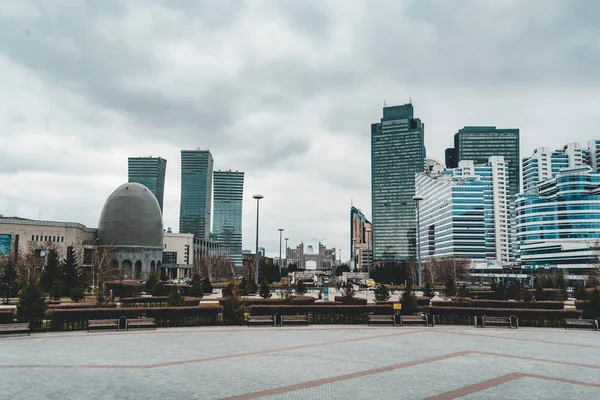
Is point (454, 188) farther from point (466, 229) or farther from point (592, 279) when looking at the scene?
point (592, 279)

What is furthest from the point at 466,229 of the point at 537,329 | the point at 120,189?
the point at 537,329

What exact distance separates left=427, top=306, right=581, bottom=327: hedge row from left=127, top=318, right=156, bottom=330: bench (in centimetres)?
1605

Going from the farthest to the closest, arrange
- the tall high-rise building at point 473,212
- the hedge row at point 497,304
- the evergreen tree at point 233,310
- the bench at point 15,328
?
1. the tall high-rise building at point 473,212
2. the hedge row at point 497,304
3. the evergreen tree at point 233,310
4. the bench at point 15,328

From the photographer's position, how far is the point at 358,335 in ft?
74.7

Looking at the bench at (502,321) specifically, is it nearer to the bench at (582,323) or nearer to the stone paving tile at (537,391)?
the bench at (582,323)

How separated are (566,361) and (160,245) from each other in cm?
12434

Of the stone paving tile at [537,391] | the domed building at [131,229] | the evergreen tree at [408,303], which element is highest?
the domed building at [131,229]

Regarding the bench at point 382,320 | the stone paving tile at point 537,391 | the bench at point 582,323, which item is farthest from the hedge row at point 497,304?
the stone paving tile at point 537,391

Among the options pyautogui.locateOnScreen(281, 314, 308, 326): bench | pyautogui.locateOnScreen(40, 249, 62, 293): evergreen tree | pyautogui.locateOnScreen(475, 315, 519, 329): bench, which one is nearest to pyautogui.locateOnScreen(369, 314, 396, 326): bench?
pyautogui.locateOnScreen(281, 314, 308, 326): bench

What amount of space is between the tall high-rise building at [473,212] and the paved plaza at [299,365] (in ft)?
518

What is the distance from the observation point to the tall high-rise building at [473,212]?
176 meters

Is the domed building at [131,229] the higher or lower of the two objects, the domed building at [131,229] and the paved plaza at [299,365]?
the higher

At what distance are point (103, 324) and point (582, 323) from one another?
1035 inches

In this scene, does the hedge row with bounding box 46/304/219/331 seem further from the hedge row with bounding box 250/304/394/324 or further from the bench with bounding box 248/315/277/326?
the hedge row with bounding box 250/304/394/324
